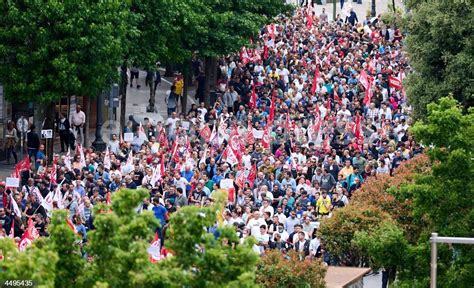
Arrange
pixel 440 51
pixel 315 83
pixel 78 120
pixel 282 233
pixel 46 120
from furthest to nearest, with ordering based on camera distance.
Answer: pixel 315 83 < pixel 78 120 < pixel 46 120 < pixel 440 51 < pixel 282 233

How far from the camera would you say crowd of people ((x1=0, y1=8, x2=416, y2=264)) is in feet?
106

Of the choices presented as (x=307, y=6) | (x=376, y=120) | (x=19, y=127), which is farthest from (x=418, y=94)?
(x=307, y=6)

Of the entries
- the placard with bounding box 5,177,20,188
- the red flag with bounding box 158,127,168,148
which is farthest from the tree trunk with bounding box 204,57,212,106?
the placard with bounding box 5,177,20,188

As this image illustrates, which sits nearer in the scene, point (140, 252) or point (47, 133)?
point (140, 252)

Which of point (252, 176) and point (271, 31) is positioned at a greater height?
point (271, 31)

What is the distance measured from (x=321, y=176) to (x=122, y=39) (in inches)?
370

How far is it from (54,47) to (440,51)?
9.99m

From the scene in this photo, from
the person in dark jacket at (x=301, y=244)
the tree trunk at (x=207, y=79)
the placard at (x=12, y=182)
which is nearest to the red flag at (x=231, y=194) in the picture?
the person in dark jacket at (x=301, y=244)

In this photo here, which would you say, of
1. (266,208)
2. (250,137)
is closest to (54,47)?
(250,137)

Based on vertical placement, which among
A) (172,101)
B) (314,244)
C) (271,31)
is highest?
(271,31)

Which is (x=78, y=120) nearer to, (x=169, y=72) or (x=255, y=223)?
(x=169, y=72)

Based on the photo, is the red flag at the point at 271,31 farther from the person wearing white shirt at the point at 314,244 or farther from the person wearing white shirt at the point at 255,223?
the person wearing white shirt at the point at 314,244

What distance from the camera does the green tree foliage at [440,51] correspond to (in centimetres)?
3662

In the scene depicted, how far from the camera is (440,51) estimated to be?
37.4m
